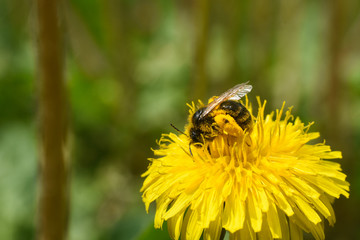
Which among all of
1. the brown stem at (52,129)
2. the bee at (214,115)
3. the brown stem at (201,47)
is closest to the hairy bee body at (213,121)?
the bee at (214,115)

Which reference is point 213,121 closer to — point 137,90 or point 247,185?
point 247,185

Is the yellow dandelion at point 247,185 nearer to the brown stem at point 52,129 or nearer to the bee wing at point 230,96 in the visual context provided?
the bee wing at point 230,96

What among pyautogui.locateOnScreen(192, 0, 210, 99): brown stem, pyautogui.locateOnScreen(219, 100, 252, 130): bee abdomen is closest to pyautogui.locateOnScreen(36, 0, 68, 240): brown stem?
pyautogui.locateOnScreen(219, 100, 252, 130): bee abdomen

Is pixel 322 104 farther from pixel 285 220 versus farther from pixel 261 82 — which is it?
pixel 285 220

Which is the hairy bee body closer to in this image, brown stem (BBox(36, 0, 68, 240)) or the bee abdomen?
the bee abdomen

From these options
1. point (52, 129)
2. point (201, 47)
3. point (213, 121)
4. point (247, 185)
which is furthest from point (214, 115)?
point (201, 47)

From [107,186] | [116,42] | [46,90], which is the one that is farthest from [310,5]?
[46,90]
